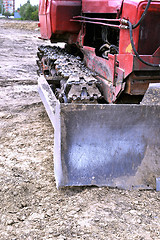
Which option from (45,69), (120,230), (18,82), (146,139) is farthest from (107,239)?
(18,82)

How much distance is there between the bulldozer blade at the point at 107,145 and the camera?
2.82 m

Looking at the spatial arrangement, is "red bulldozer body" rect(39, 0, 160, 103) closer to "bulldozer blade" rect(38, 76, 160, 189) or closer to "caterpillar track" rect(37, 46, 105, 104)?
"caterpillar track" rect(37, 46, 105, 104)

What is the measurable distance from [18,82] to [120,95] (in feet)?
14.4

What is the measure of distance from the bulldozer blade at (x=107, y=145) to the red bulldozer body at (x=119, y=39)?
601 mm

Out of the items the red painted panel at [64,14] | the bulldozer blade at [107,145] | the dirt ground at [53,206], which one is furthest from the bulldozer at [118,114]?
the red painted panel at [64,14]

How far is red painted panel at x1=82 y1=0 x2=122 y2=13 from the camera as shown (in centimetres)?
356

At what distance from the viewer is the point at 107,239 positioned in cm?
216

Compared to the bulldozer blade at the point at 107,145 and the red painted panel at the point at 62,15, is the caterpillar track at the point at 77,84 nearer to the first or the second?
the red painted panel at the point at 62,15

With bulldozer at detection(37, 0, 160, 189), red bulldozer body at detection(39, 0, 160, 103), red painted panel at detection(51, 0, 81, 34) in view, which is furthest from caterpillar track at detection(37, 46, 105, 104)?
red painted panel at detection(51, 0, 81, 34)

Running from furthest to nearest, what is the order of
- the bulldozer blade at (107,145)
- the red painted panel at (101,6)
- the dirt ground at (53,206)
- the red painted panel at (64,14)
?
the red painted panel at (64,14)
the red painted panel at (101,6)
the bulldozer blade at (107,145)
the dirt ground at (53,206)

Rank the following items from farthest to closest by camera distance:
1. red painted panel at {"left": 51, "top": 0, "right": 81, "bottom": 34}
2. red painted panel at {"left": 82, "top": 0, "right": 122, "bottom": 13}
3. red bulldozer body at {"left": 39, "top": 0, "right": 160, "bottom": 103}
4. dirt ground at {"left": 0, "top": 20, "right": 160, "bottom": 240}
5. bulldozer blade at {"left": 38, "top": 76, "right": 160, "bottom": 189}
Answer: red painted panel at {"left": 51, "top": 0, "right": 81, "bottom": 34} → red painted panel at {"left": 82, "top": 0, "right": 122, "bottom": 13} → red bulldozer body at {"left": 39, "top": 0, "right": 160, "bottom": 103} → bulldozer blade at {"left": 38, "top": 76, "right": 160, "bottom": 189} → dirt ground at {"left": 0, "top": 20, "right": 160, "bottom": 240}

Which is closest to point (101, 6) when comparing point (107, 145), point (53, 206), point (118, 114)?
point (118, 114)

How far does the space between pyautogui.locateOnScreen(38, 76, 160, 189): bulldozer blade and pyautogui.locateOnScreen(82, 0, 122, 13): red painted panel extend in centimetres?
132

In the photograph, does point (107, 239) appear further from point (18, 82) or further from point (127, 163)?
point (18, 82)
